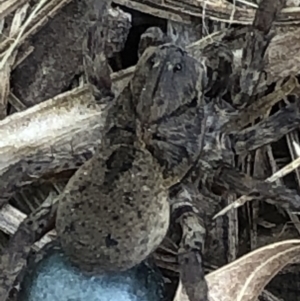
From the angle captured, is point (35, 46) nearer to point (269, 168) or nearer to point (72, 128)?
point (72, 128)

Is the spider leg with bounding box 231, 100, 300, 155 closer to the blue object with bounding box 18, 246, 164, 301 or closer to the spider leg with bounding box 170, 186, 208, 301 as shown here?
the spider leg with bounding box 170, 186, 208, 301

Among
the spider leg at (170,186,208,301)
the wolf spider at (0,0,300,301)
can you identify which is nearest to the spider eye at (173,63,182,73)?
the wolf spider at (0,0,300,301)

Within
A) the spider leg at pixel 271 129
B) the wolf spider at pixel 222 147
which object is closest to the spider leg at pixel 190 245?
the wolf spider at pixel 222 147

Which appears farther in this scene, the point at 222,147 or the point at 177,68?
the point at 222,147

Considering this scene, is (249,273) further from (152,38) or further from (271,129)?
(152,38)

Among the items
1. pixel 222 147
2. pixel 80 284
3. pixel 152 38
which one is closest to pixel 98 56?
pixel 152 38

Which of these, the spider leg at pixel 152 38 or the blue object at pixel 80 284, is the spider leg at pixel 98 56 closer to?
the spider leg at pixel 152 38
